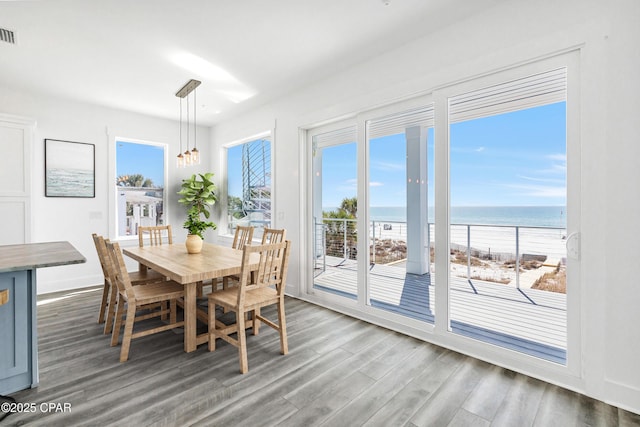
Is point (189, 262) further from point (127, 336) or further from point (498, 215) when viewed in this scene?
point (498, 215)

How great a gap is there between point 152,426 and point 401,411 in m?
1.44

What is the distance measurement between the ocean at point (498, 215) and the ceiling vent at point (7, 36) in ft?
12.4

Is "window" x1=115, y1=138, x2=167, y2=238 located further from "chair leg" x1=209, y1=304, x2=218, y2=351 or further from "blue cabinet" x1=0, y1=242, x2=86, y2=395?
"chair leg" x1=209, y1=304, x2=218, y2=351

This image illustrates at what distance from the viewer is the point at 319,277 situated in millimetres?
4051

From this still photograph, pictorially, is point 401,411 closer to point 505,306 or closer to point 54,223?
point 505,306

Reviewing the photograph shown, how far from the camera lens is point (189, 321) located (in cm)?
256

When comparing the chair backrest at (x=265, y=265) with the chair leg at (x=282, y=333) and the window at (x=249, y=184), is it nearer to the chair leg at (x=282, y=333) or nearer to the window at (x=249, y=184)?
the chair leg at (x=282, y=333)

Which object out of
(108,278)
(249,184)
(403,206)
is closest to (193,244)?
(108,278)

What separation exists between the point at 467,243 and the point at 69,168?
5638 millimetres

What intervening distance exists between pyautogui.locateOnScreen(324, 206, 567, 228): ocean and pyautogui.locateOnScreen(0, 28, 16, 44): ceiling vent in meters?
3.77

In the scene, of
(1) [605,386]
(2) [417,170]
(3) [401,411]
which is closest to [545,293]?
(1) [605,386]

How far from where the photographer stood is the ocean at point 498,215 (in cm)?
231

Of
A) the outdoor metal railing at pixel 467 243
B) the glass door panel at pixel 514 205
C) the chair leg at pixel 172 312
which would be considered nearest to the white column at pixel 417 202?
the outdoor metal railing at pixel 467 243

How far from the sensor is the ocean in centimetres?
231
